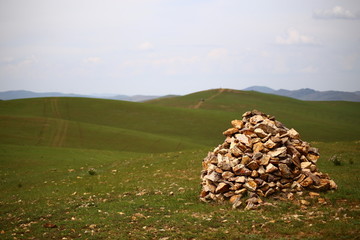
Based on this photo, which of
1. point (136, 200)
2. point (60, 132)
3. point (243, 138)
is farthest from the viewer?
point (60, 132)

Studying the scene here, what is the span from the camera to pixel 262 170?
58.5 feet

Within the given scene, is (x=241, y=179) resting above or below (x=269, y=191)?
above

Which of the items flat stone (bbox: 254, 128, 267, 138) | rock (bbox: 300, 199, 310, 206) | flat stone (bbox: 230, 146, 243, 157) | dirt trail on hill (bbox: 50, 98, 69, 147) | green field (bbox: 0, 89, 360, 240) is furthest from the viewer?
dirt trail on hill (bbox: 50, 98, 69, 147)

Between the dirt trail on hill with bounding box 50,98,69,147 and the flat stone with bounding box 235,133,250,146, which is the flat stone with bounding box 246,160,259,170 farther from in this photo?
the dirt trail on hill with bounding box 50,98,69,147

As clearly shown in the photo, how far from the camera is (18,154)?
4366 cm

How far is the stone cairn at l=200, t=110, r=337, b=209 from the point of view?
58.1 feet

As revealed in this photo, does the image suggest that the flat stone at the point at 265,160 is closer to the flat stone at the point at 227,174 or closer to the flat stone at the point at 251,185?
the flat stone at the point at 251,185

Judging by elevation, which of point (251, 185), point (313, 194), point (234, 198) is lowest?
point (234, 198)

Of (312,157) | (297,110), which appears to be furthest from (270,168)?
(297,110)

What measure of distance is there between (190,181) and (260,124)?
7.35m

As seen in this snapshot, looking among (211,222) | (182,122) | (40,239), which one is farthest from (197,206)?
(182,122)

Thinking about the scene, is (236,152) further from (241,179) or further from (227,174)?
(241,179)

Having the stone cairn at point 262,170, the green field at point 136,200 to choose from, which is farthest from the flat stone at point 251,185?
the green field at point 136,200

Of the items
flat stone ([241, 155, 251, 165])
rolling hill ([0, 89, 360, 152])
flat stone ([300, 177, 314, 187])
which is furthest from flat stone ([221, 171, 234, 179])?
rolling hill ([0, 89, 360, 152])
